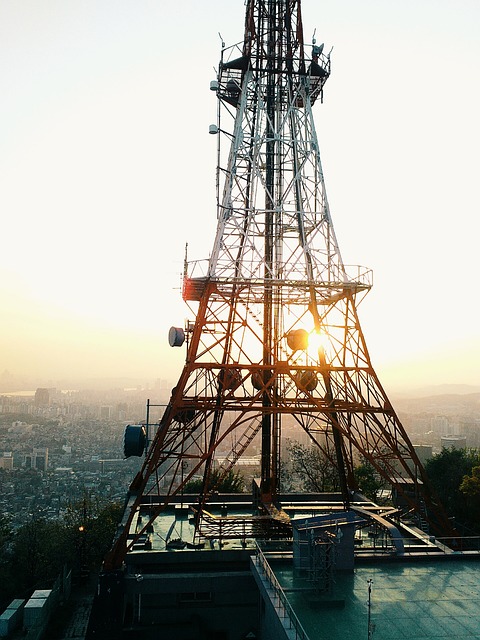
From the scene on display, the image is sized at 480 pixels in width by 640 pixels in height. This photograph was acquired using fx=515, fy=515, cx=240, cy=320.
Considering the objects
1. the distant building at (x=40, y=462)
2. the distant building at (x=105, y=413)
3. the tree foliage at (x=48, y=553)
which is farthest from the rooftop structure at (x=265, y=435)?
the distant building at (x=105, y=413)

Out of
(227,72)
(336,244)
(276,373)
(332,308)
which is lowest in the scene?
(276,373)

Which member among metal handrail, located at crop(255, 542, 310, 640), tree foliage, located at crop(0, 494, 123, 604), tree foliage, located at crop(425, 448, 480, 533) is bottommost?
tree foliage, located at crop(0, 494, 123, 604)

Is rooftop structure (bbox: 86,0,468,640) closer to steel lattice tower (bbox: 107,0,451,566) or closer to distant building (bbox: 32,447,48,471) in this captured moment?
steel lattice tower (bbox: 107,0,451,566)

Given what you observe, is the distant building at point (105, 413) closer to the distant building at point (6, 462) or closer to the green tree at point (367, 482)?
the distant building at point (6, 462)

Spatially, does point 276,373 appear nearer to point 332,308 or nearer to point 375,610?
point 332,308

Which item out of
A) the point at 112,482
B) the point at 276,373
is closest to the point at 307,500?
the point at 276,373

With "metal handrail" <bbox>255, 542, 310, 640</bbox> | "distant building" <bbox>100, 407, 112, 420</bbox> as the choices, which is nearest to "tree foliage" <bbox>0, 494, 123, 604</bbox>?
"metal handrail" <bbox>255, 542, 310, 640</bbox>

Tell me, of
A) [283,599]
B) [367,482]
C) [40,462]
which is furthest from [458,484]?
[40,462]

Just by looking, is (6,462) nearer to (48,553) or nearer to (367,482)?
(48,553)

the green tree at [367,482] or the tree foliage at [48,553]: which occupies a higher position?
the green tree at [367,482]

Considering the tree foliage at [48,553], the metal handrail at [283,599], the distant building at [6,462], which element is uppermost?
the distant building at [6,462]

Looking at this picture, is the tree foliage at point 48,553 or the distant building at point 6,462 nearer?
the tree foliage at point 48,553
